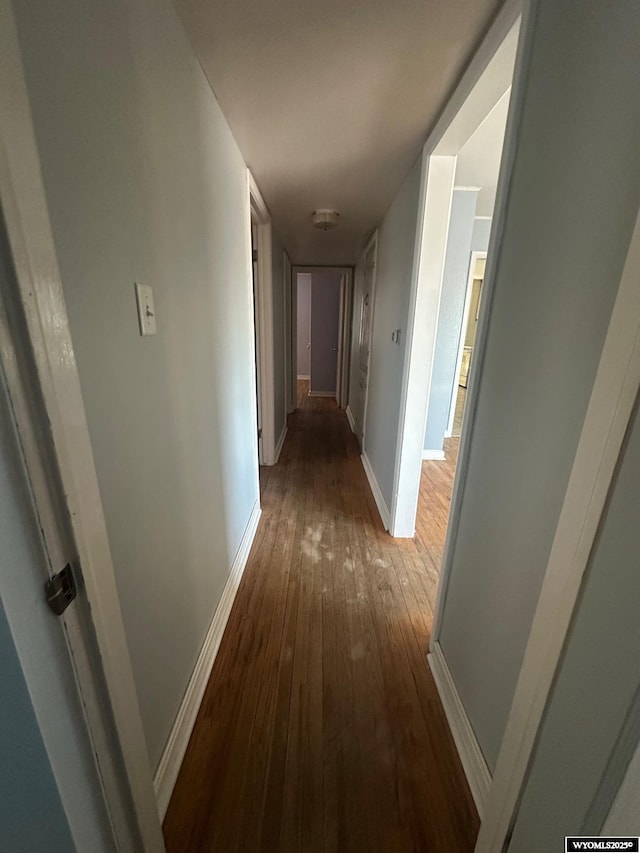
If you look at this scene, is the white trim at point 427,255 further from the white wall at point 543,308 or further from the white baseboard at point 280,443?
the white baseboard at point 280,443

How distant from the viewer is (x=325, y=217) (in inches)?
101

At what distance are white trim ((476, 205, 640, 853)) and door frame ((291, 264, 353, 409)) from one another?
4.38m

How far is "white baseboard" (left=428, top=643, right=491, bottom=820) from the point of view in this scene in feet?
3.11

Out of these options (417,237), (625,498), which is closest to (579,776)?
(625,498)

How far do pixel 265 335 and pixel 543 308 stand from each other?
2.47 m

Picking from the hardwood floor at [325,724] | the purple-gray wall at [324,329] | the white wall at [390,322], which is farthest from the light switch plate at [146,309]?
the purple-gray wall at [324,329]

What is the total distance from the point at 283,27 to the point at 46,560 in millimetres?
1507

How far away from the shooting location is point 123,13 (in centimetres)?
72

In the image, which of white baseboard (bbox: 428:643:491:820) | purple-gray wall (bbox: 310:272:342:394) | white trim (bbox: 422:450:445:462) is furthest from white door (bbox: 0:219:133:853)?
purple-gray wall (bbox: 310:272:342:394)

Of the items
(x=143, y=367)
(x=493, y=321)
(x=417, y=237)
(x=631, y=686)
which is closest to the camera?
(x=631, y=686)

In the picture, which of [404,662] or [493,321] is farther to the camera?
[404,662]

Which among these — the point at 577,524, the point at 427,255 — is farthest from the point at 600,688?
the point at 427,255

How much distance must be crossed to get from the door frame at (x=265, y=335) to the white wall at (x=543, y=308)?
2149 mm

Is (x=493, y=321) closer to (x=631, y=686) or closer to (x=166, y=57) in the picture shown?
(x=631, y=686)
